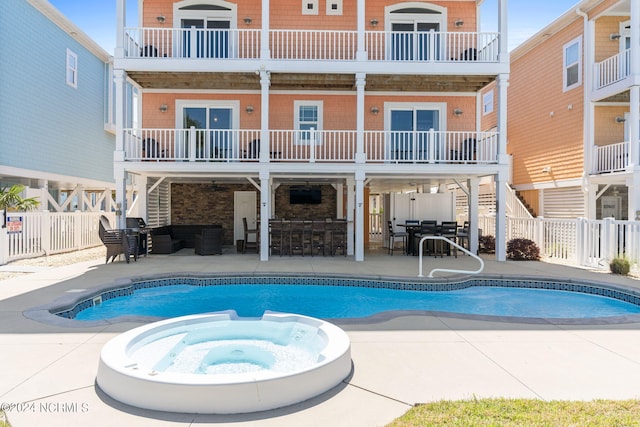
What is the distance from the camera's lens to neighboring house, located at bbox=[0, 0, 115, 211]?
13148mm

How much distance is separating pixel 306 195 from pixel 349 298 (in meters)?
7.58

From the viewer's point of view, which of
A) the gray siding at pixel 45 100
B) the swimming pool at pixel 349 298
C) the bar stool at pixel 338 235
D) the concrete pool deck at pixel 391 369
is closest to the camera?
the concrete pool deck at pixel 391 369

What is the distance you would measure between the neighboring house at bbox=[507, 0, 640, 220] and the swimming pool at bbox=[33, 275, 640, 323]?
5.64 m

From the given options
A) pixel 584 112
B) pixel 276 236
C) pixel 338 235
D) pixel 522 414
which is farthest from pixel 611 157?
pixel 522 414

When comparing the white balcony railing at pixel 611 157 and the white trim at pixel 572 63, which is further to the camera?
the white trim at pixel 572 63

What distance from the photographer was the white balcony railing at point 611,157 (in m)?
12.4

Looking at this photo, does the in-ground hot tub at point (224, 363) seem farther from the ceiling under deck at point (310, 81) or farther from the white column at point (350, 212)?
the ceiling under deck at point (310, 81)

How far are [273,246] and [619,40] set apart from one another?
43.8 feet

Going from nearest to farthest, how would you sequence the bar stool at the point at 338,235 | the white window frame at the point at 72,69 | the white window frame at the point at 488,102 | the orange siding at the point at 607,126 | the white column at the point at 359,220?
the white column at the point at 359,220 < the bar stool at the point at 338,235 < the orange siding at the point at 607,126 < the white window frame at the point at 72,69 < the white window frame at the point at 488,102

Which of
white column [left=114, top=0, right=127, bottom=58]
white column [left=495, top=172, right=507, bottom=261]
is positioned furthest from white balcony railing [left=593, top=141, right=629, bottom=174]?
white column [left=114, top=0, right=127, bottom=58]

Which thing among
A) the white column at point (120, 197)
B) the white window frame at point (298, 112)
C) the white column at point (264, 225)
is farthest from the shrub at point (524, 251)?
the white column at point (120, 197)

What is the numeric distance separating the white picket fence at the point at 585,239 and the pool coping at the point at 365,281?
2162 mm

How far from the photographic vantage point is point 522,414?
2912mm

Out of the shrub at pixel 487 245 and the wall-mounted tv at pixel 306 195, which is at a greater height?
the wall-mounted tv at pixel 306 195
